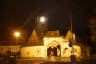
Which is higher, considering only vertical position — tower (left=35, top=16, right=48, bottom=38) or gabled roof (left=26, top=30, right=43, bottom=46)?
tower (left=35, top=16, right=48, bottom=38)

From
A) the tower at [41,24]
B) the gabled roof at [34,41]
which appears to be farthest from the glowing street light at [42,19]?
the gabled roof at [34,41]

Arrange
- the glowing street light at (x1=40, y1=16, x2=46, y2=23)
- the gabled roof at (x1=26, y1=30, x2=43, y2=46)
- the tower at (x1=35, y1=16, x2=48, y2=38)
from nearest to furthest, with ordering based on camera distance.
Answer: the gabled roof at (x1=26, y1=30, x2=43, y2=46) < the tower at (x1=35, y1=16, x2=48, y2=38) < the glowing street light at (x1=40, y1=16, x2=46, y2=23)

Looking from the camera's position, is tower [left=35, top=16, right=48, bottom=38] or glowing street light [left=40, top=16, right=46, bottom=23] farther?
glowing street light [left=40, top=16, right=46, bottom=23]

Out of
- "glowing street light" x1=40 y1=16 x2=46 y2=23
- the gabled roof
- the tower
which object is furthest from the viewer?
"glowing street light" x1=40 y1=16 x2=46 y2=23

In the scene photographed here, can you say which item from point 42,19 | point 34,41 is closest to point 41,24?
point 42,19

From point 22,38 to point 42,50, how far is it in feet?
82.2

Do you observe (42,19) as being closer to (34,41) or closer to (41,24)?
(41,24)

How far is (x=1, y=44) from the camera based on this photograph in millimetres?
82250

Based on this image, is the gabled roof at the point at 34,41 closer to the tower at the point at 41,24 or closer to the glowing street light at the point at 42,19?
the tower at the point at 41,24

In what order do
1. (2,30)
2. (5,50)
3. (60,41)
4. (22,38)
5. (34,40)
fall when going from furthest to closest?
(2,30)
(22,38)
(5,50)
(34,40)
(60,41)

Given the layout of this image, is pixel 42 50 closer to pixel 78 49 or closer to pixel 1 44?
pixel 78 49

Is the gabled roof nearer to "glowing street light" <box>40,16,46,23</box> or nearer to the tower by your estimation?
the tower

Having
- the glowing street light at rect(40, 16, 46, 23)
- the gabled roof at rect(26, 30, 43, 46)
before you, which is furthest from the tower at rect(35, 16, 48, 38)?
the gabled roof at rect(26, 30, 43, 46)

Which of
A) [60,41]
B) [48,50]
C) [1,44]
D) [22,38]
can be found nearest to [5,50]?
[1,44]
